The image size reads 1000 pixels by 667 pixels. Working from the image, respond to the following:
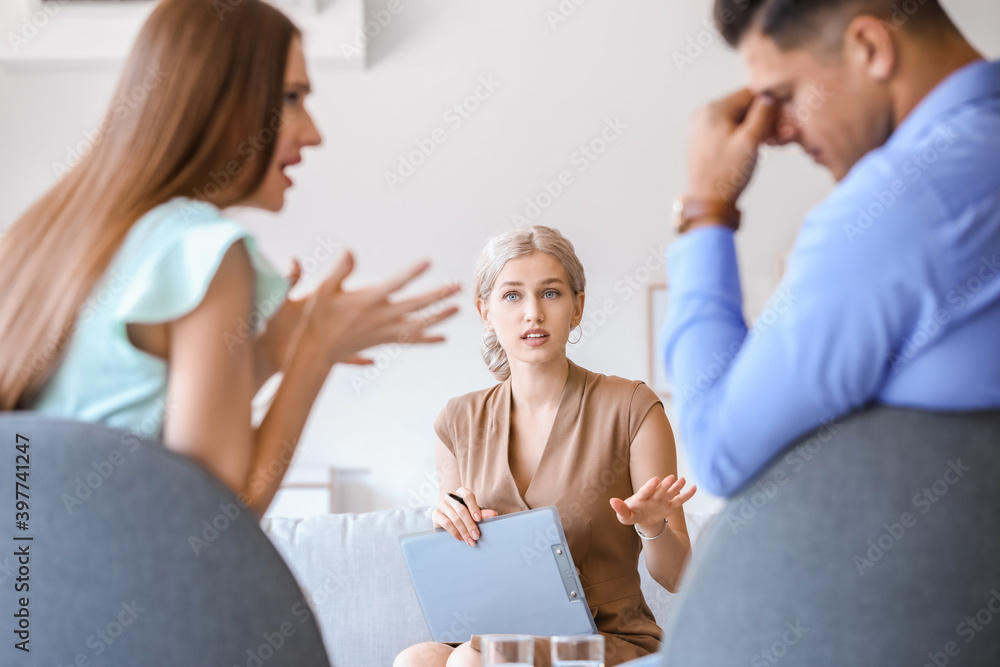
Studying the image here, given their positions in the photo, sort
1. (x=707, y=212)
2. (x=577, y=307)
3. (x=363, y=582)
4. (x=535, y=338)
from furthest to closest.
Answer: (x=363, y=582) < (x=577, y=307) < (x=535, y=338) < (x=707, y=212)

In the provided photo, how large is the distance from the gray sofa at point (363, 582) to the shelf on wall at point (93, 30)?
2204mm

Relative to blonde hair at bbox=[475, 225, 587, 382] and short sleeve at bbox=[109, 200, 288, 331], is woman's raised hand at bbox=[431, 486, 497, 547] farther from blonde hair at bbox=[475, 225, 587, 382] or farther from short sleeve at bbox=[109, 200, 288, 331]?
short sleeve at bbox=[109, 200, 288, 331]

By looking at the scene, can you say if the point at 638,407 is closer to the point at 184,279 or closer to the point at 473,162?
the point at 184,279

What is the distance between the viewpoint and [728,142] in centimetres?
90

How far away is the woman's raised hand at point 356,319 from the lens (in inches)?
36.0

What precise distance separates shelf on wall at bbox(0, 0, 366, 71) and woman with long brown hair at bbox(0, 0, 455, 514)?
298 cm

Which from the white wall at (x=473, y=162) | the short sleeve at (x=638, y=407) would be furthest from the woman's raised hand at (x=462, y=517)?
the white wall at (x=473, y=162)

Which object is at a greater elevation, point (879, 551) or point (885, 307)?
point (885, 307)

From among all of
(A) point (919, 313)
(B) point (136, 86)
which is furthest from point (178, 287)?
(A) point (919, 313)

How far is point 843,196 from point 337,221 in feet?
11.1

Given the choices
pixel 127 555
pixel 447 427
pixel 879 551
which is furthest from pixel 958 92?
Answer: pixel 447 427

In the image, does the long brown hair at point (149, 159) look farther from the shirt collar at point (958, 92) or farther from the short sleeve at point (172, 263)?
the shirt collar at point (958, 92)

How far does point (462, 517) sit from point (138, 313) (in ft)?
3.38

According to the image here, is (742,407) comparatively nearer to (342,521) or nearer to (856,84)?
(856,84)
